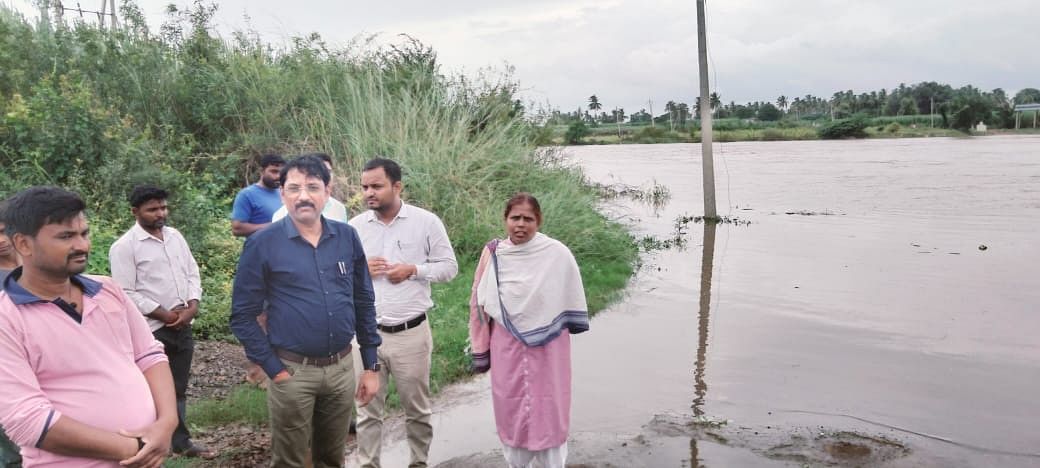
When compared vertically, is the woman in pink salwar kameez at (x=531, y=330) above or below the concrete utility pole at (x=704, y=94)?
below

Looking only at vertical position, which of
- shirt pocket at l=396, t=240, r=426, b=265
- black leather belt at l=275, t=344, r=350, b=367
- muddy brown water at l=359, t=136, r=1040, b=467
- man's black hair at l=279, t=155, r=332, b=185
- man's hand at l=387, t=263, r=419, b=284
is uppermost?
man's black hair at l=279, t=155, r=332, b=185

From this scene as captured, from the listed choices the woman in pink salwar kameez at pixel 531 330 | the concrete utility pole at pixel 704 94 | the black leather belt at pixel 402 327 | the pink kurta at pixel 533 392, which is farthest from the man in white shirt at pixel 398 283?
the concrete utility pole at pixel 704 94

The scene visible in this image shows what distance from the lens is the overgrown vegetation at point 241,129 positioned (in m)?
9.17

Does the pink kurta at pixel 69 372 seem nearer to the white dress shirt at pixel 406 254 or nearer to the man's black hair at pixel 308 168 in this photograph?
the man's black hair at pixel 308 168

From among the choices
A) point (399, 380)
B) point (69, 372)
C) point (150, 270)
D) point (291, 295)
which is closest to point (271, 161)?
point (150, 270)

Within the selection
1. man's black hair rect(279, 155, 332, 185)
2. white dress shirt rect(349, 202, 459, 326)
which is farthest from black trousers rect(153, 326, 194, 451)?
man's black hair rect(279, 155, 332, 185)

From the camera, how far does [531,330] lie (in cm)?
400

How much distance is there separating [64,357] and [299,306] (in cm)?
118

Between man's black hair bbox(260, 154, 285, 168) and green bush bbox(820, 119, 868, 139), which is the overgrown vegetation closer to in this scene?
man's black hair bbox(260, 154, 285, 168)

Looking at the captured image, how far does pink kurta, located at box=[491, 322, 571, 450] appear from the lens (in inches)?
158

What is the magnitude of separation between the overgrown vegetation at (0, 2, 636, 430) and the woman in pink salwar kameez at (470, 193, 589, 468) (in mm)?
4252

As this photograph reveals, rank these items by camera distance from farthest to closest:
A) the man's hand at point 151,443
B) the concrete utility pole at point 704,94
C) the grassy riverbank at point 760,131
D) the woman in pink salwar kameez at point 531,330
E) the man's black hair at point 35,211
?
the grassy riverbank at point 760,131
the concrete utility pole at point 704,94
the woman in pink salwar kameez at point 531,330
the man's hand at point 151,443
the man's black hair at point 35,211

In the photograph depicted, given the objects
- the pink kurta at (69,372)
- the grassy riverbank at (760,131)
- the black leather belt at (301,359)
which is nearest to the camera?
the pink kurta at (69,372)

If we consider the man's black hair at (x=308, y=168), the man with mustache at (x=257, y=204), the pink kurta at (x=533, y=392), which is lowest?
the pink kurta at (x=533, y=392)
